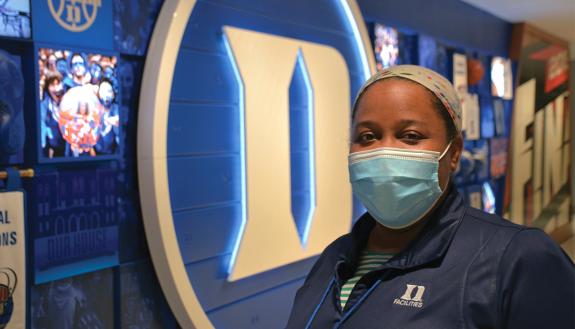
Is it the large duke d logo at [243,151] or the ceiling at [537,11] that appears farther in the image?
the ceiling at [537,11]

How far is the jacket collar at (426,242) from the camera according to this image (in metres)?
1.10

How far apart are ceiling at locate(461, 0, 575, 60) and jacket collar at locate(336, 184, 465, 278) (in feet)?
13.7

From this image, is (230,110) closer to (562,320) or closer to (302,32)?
(302,32)

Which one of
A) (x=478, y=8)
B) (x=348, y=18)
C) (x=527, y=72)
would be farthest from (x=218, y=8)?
(x=527, y=72)

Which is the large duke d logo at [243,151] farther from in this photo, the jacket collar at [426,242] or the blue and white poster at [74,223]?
the jacket collar at [426,242]

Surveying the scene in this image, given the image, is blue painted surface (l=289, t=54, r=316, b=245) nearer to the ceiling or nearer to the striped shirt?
the striped shirt

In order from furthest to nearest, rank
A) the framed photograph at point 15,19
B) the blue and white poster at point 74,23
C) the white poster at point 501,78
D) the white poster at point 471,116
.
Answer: the white poster at point 501,78
the white poster at point 471,116
the blue and white poster at point 74,23
the framed photograph at point 15,19

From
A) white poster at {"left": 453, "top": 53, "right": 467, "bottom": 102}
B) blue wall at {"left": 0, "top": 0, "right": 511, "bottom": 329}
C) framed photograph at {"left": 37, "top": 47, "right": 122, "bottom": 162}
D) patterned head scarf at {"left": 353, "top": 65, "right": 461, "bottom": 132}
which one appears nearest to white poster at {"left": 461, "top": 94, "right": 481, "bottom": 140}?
white poster at {"left": 453, "top": 53, "right": 467, "bottom": 102}

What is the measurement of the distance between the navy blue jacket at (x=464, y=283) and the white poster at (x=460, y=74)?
3.72 meters

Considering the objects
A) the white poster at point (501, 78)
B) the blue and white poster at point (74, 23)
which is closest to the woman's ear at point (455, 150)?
the blue and white poster at point (74, 23)

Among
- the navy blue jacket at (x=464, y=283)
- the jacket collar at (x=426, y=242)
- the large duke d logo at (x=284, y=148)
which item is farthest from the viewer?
the large duke d logo at (x=284, y=148)

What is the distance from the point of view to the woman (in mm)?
992

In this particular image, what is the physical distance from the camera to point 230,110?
2.63 meters

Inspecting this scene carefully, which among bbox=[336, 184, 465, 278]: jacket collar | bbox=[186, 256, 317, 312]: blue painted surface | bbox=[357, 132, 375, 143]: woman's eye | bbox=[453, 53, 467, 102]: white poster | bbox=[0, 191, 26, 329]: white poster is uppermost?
bbox=[453, 53, 467, 102]: white poster
